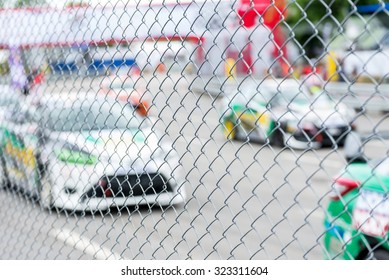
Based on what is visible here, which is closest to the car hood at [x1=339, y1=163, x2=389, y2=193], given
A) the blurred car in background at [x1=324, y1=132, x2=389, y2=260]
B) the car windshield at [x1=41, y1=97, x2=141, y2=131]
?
the blurred car in background at [x1=324, y1=132, x2=389, y2=260]

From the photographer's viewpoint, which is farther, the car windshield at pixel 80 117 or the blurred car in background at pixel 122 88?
the car windshield at pixel 80 117

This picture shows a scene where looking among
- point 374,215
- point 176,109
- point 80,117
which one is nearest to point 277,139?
point 80,117

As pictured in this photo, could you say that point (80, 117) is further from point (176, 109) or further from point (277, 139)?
point (277, 139)

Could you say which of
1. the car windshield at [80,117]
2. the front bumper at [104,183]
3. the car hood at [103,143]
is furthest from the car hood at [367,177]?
the car windshield at [80,117]

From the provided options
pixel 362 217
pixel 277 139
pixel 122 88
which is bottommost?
pixel 277 139

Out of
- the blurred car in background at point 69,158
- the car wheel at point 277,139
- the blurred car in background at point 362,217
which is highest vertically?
the blurred car in background at point 362,217

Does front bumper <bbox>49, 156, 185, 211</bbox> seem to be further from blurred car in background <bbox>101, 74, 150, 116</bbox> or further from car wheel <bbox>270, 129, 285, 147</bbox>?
car wheel <bbox>270, 129, 285, 147</bbox>

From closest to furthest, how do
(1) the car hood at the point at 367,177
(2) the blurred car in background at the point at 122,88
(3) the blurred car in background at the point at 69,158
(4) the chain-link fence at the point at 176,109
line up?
(4) the chain-link fence at the point at 176,109 → (2) the blurred car in background at the point at 122,88 → (1) the car hood at the point at 367,177 → (3) the blurred car in background at the point at 69,158

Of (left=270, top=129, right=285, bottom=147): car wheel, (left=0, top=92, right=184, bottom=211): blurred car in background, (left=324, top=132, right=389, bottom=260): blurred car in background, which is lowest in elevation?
(left=270, top=129, right=285, bottom=147): car wheel

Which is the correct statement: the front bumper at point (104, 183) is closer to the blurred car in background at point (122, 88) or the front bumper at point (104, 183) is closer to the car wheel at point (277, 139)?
the blurred car in background at point (122, 88)

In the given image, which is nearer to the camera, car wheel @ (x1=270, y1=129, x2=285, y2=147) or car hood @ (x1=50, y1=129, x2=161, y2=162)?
car hood @ (x1=50, y1=129, x2=161, y2=162)
